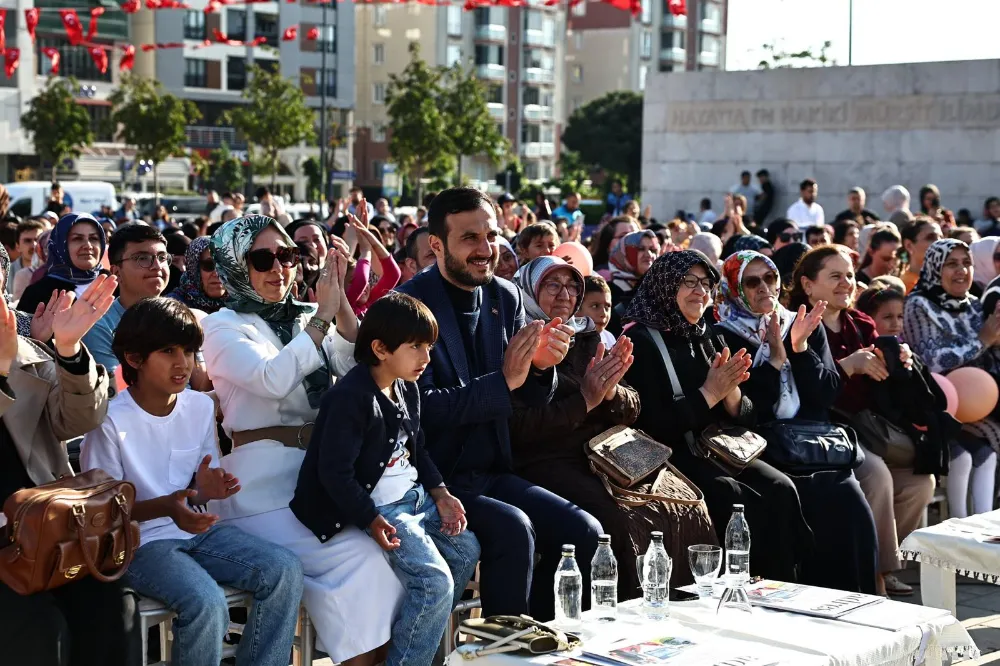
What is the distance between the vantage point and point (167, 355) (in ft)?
16.5

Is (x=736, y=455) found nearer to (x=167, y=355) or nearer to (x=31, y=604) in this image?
(x=167, y=355)

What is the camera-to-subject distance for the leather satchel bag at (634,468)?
244 inches

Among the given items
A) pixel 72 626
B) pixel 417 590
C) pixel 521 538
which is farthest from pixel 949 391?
pixel 72 626

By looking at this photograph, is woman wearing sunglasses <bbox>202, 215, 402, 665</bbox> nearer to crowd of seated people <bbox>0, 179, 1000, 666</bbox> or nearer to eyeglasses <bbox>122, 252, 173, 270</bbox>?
crowd of seated people <bbox>0, 179, 1000, 666</bbox>

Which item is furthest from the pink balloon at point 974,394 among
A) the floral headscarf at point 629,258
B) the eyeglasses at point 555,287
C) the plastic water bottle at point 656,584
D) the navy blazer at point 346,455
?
the navy blazer at point 346,455

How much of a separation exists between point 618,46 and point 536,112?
9793 mm

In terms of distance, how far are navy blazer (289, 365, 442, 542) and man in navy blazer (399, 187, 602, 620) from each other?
1.72ft

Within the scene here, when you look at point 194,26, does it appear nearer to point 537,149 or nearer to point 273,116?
point 273,116

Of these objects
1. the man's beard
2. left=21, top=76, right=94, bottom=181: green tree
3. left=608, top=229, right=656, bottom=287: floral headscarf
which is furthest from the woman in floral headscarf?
left=21, top=76, right=94, bottom=181: green tree

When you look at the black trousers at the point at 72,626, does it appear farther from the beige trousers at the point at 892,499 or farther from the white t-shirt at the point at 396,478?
the beige trousers at the point at 892,499

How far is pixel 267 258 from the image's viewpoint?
18.0 ft

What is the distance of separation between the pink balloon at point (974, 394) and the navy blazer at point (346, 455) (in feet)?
14.0

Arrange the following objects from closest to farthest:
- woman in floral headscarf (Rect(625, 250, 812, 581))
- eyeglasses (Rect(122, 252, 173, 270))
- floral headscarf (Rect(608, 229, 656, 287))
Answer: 1. eyeglasses (Rect(122, 252, 173, 270))
2. woman in floral headscarf (Rect(625, 250, 812, 581))
3. floral headscarf (Rect(608, 229, 656, 287))

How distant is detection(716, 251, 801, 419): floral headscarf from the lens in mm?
7262
